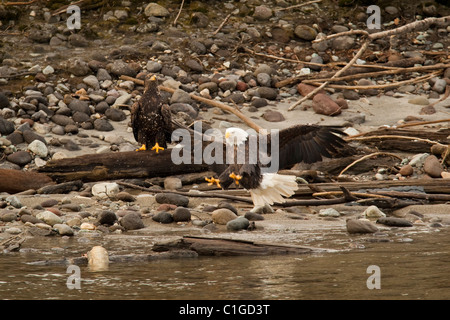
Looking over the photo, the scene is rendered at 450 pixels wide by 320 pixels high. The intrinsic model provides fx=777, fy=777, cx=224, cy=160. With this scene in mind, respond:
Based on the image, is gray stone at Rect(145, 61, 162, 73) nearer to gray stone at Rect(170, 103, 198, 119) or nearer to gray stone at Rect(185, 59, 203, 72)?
gray stone at Rect(185, 59, 203, 72)

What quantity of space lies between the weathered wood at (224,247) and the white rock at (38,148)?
346 cm

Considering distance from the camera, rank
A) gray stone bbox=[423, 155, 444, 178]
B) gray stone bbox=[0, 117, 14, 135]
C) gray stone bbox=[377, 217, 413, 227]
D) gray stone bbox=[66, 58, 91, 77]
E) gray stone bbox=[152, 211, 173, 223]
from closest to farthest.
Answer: gray stone bbox=[377, 217, 413, 227]
gray stone bbox=[152, 211, 173, 223]
gray stone bbox=[423, 155, 444, 178]
gray stone bbox=[0, 117, 14, 135]
gray stone bbox=[66, 58, 91, 77]

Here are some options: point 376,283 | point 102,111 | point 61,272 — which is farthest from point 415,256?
point 102,111

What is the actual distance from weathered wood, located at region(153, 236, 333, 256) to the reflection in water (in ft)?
0.17

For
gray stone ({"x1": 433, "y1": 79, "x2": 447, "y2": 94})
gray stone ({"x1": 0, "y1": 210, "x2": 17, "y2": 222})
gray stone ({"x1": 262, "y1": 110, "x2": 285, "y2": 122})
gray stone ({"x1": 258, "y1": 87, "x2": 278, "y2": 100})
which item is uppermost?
gray stone ({"x1": 433, "y1": 79, "x2": 447, "y2": 94})

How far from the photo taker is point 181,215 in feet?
20.7

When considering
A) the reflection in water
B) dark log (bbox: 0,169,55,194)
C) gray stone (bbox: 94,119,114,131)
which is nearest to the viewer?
the reflection in water

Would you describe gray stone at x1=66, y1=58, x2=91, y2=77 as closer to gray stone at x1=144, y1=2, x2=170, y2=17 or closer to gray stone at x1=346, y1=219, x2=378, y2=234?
Result: gray stone at x1=144, y1=2, x2=170, y2=17

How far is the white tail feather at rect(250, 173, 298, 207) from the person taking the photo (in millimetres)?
6617

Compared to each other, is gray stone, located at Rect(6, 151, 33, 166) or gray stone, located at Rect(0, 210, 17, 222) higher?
gray stone, located at Rect(6, 151, 33, 166)

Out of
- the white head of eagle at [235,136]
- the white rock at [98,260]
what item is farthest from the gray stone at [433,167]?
the white rock at [98,260]

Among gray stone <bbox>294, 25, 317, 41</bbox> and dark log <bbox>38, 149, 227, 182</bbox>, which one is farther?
gray stone <bbox>294, 25, 317, 41</bbox>

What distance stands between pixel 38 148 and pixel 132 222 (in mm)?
2541

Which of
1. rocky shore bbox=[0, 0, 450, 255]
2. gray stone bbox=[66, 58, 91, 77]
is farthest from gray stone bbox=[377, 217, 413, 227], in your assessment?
gray stone bbox=[66, 58, 91, 77]
